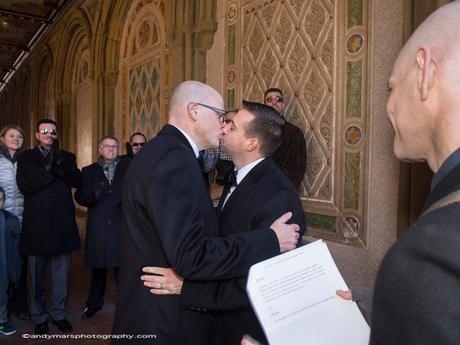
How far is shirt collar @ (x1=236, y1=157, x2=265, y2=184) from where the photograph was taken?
5.62 feet

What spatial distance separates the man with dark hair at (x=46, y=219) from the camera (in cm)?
316

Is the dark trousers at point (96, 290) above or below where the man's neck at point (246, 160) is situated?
below

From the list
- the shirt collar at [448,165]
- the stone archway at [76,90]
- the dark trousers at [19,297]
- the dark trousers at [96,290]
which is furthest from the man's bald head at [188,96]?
the stone archway at [76,90]

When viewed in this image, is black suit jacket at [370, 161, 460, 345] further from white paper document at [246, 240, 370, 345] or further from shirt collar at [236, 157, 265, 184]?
shirt collar at [236, 157, 265, 184]

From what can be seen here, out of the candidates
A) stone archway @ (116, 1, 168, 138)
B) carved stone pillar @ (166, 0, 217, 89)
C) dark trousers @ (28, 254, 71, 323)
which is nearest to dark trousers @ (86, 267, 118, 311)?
dark trousers @ (28, 254, 71, 323)

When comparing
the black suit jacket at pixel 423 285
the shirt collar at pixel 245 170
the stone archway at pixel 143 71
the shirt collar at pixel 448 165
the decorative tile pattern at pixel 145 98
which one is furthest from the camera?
the decorative tile pattern at pixel 145 98

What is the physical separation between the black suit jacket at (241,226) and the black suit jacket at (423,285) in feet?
2.86

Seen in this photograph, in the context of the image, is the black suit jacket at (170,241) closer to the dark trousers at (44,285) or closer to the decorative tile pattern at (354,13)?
the dark trousers at (44,285)

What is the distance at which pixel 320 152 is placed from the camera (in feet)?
12.4

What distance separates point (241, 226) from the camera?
1.54 m

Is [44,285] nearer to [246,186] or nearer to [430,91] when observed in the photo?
[246,186]

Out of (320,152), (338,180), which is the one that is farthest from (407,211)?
(320,152)

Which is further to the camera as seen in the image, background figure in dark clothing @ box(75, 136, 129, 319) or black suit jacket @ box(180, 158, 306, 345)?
background figure in dark clothing @ box(75, 136, 129, 319)

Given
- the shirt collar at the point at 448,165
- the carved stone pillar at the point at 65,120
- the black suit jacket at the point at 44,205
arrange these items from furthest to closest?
the carved stone pillar at the point at 65,120
the black suit jacket at the point at 44,205
the shirt collar at the point at 448,165
